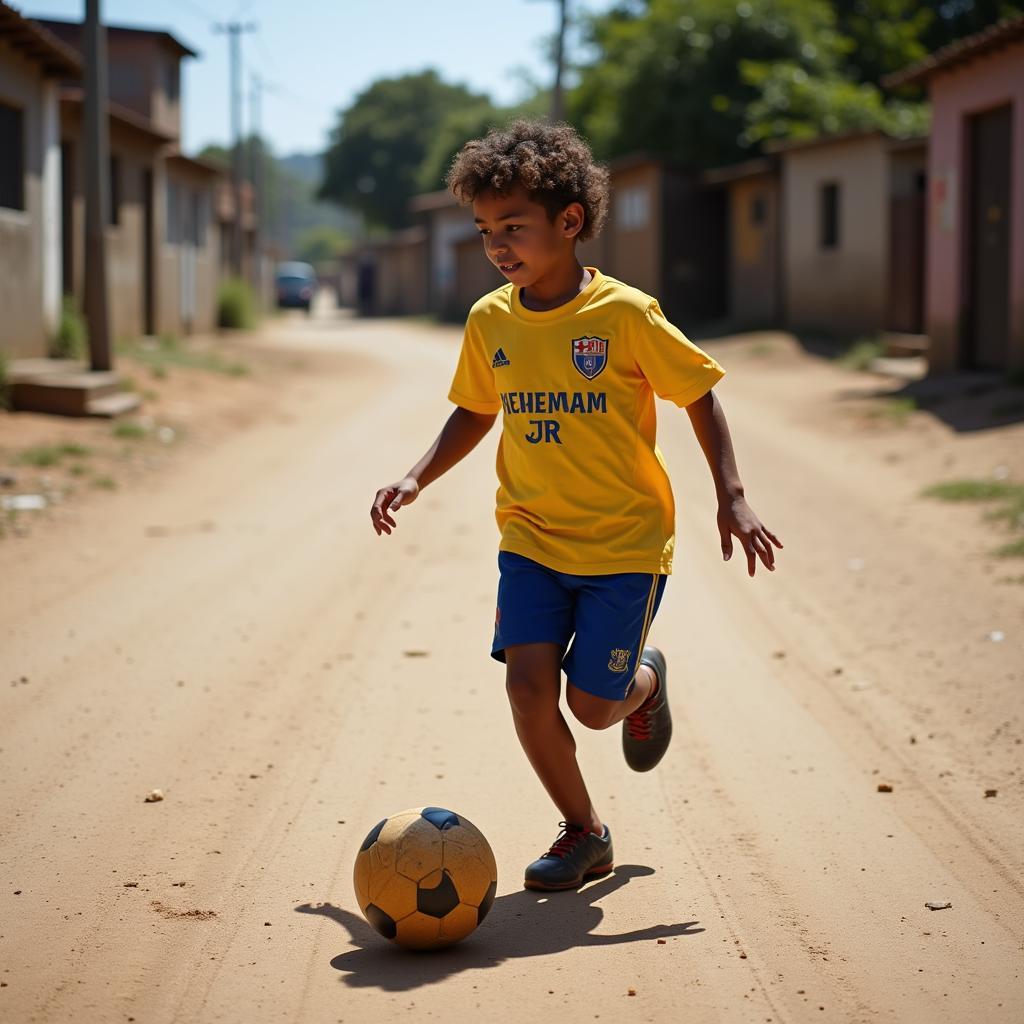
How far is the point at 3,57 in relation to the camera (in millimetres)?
15070

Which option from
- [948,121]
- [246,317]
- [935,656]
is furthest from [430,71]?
[935,656]

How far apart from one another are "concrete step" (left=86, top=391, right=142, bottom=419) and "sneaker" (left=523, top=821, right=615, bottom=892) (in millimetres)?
10869

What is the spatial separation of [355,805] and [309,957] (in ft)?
3.39

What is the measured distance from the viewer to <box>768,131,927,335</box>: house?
22875mm

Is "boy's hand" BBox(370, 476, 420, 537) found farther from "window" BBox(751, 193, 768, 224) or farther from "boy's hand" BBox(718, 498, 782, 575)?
"window" BBox(751, 193, 768, 224)

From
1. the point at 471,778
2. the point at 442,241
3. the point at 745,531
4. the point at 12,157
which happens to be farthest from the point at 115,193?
the point at 442,241

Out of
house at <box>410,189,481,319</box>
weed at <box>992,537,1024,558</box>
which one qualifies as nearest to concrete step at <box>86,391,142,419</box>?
weed at <box>992,537,1024,558</box>

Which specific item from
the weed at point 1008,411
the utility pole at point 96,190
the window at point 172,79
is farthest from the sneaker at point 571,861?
the window at point 172,79

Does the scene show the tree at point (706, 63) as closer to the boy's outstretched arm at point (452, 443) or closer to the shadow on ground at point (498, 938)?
the boy's outstretched arm at point (452, 443)

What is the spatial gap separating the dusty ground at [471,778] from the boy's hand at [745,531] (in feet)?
3.03

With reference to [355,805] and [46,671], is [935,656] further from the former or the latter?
[46,671]

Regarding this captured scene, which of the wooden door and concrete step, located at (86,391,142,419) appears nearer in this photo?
concrete step, located at (86,391,142,419)

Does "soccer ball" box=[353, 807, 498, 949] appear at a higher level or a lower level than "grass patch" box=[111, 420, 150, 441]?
lower

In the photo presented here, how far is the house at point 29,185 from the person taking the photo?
49.8 feet
